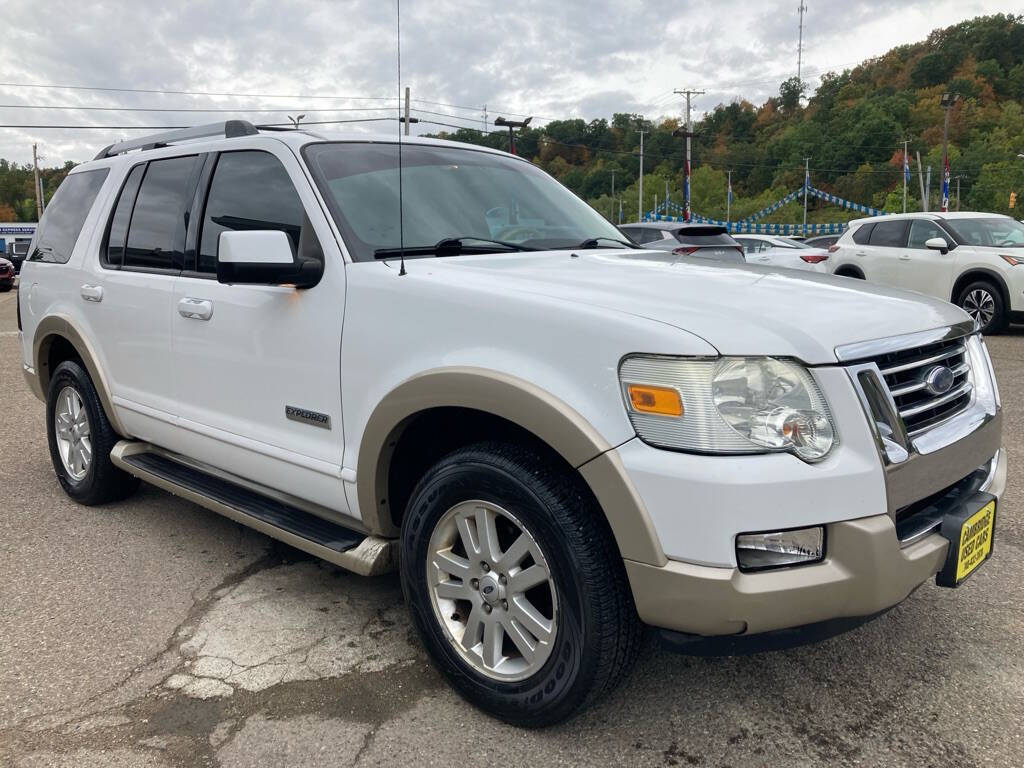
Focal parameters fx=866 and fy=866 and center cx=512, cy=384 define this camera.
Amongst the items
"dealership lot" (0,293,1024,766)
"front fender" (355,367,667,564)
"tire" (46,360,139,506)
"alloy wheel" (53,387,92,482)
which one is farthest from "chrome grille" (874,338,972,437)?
"alloy wheel" (53,387,92,482)

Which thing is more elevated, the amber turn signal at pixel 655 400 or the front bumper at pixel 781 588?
the amber turn signal at pixel 655 400

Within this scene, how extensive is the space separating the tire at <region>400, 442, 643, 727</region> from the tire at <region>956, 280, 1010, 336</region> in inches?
408

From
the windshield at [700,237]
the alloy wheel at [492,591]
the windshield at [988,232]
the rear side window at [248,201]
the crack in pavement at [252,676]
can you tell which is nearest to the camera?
the alloy wheel at [492,591]

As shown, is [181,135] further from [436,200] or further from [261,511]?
[261,511]

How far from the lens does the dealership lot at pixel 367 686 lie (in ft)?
7.92

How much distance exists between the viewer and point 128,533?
13.9ft

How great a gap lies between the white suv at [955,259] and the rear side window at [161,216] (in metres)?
9.01

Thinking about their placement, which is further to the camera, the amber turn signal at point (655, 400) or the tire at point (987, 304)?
the tire at point (987, 304)

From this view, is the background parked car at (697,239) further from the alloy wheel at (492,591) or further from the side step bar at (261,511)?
the alloy wheel at (492,591)

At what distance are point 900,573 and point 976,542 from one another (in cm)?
47

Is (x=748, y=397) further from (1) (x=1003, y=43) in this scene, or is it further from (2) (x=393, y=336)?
(1) (x=1003, y=43)

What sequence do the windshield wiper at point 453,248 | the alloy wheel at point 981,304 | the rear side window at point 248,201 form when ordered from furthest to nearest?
the alloy wheel at point 981,304
the rear side window at point 248,201
the windshield wiper at point 453,248

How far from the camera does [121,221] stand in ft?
13.7

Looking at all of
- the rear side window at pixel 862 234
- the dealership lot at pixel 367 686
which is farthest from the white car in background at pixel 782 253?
the dealership lot at pixel 367 686
